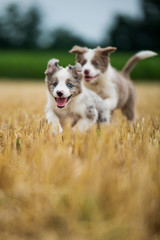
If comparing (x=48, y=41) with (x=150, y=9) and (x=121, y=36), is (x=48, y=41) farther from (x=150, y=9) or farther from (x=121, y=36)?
(x=150, y=9)

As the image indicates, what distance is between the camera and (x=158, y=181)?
5.28 feet

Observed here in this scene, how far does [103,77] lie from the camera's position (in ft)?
14.7

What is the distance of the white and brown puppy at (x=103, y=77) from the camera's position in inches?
167

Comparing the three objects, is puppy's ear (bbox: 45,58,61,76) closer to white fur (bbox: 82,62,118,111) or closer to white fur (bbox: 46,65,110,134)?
white fur (bbox: 46,65,110,134)

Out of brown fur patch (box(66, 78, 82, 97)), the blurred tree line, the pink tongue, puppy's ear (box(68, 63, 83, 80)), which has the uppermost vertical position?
the blurred tree line

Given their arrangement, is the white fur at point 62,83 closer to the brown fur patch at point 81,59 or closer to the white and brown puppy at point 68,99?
the white and brown puppy at point 68,99

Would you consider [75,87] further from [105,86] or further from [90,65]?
[105,86]

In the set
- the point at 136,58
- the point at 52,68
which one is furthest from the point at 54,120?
the point at 136,58

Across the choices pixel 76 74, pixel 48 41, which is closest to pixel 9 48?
pixel 48 41

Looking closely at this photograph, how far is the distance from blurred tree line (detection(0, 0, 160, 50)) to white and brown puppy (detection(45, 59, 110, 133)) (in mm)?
33805

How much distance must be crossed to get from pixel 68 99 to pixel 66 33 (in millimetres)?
41622

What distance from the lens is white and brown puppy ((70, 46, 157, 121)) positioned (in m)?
4.25

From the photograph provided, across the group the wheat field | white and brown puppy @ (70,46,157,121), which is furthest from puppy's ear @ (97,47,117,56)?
the wheat field

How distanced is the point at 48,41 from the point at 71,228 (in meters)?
41.0
